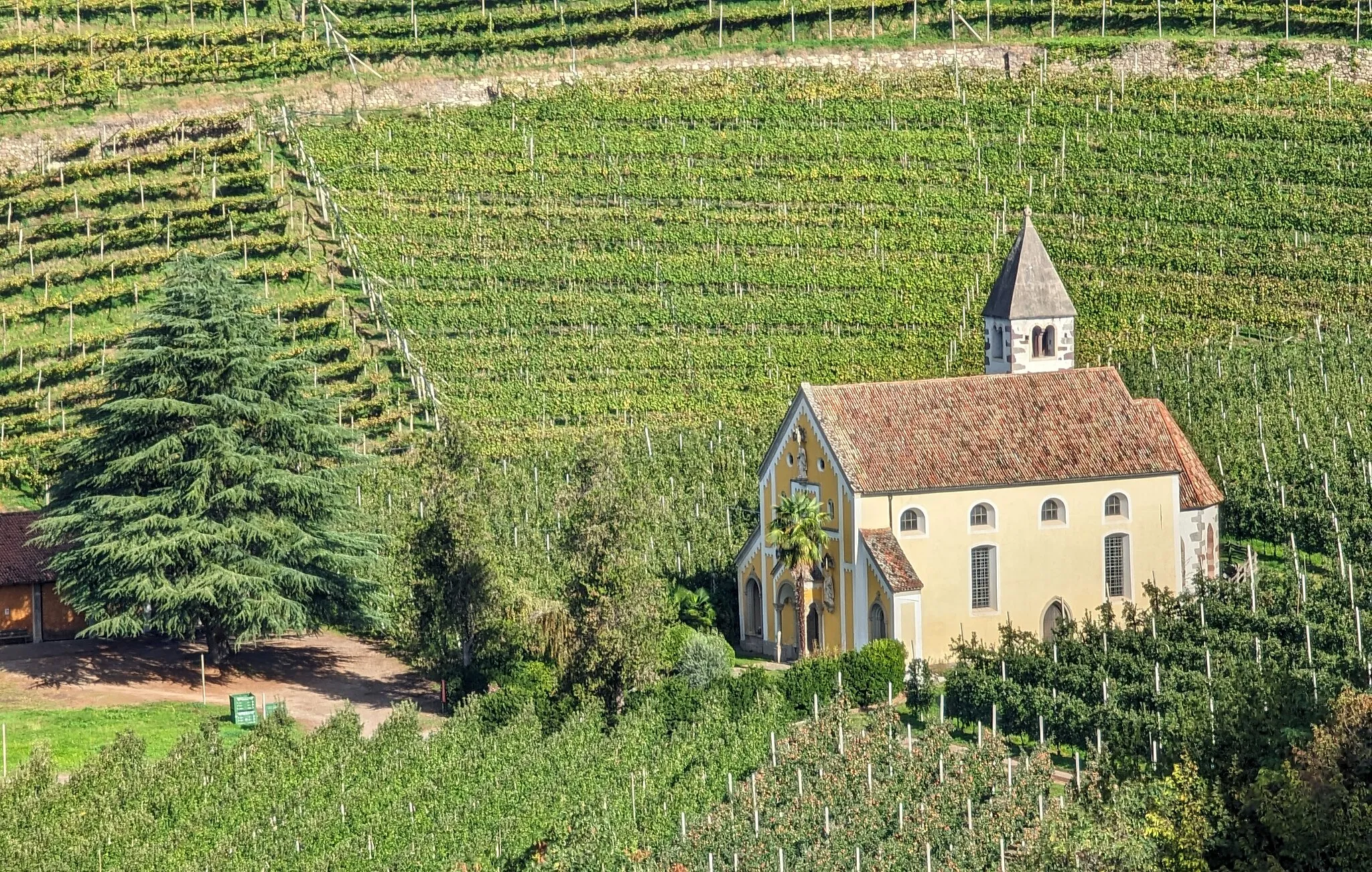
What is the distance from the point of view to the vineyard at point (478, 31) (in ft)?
313

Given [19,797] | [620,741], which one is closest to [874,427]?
[620,741]

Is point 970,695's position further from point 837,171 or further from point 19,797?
point 837,171

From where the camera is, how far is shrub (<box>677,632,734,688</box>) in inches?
2352

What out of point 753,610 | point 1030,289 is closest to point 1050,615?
point 753,610

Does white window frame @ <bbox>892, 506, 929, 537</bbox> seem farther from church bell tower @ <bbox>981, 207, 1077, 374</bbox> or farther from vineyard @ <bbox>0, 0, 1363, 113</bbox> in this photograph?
vineyard @ <bbox>0, 0, 1363, 113</bbox>

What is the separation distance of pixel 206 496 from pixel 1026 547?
948 inches

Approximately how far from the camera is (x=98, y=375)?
78625 millimetres

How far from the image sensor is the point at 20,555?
218 ft

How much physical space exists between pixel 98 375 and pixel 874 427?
29.8 meters

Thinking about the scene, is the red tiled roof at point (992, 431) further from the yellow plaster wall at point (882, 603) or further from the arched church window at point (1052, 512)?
the yellow plaster wall at point (882, 603)

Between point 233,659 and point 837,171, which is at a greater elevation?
point 837,171

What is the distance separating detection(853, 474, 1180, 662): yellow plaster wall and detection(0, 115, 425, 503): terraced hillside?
73.1 feet

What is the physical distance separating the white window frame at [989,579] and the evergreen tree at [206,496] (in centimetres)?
1768

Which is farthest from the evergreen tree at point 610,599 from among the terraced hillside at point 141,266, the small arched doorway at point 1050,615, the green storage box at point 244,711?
the terraced hillside at point 141,266
